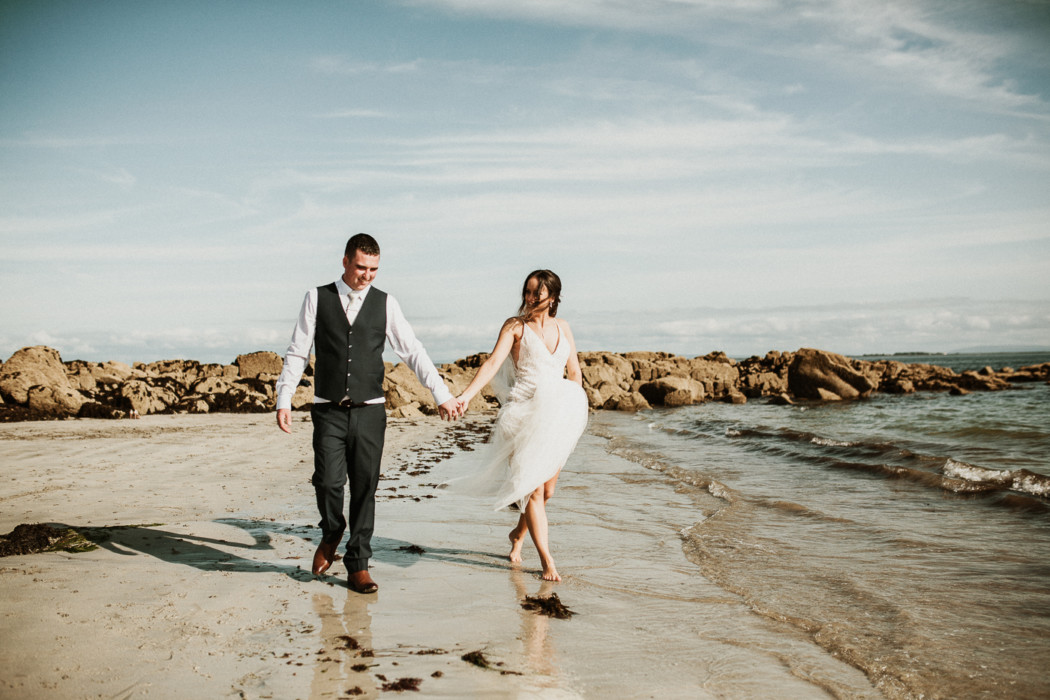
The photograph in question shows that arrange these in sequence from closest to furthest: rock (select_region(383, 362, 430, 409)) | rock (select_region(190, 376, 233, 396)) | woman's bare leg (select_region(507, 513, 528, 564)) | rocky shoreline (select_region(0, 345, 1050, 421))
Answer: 1. woman's bare leg (select_region(507, 513, 528, 564))
2. rocky shoreline (select_region(0, 345, 1050, 421))
3. rock (select_region(383, 362, 430, 409))
4. rock (select_region(190, 376, 233, 396))

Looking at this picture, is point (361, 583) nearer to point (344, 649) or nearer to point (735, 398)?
point (344, 649)

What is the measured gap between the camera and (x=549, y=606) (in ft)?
15.6

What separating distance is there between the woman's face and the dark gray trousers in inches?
52.7

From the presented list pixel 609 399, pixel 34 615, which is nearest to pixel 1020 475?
pixel 34 615

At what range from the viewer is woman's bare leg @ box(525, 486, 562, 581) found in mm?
5316

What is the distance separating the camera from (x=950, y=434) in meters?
18.3

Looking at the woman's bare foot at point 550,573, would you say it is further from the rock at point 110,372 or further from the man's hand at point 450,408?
the rock at point 110,372

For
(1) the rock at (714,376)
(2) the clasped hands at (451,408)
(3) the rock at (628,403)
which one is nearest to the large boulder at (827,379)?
(1) the rock at (714,376)

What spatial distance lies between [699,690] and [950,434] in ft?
58.4

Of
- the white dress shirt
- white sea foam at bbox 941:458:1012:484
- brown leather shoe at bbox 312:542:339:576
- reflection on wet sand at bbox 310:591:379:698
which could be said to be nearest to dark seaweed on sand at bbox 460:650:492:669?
reflection on wet sand at bbox 310:591:379:698

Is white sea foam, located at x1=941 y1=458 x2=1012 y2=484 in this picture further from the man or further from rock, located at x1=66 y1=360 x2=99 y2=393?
rock, located at x1=66 y1=360 x2=99 y2=393

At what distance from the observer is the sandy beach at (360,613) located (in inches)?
140

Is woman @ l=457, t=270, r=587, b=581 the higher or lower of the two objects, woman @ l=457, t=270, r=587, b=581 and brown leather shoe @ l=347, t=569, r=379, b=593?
the higher

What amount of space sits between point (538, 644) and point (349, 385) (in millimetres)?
2078
